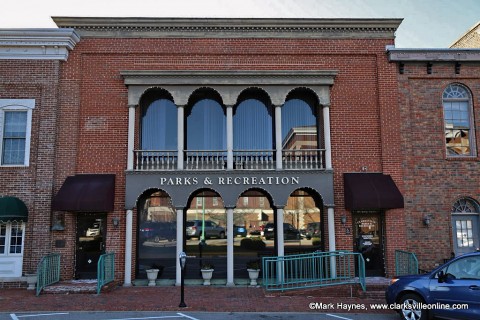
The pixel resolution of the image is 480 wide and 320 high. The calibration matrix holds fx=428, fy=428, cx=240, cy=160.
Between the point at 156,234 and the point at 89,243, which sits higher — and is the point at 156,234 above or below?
above

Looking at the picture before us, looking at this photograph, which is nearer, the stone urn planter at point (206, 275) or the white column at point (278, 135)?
the stone urn planter at point (206, 275)

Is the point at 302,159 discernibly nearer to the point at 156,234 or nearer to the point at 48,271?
the point at 156,234

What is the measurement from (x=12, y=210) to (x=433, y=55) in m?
15.7

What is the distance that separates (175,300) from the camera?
12.1 m

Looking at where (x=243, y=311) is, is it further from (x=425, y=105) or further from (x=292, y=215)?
(x=425, y=105)

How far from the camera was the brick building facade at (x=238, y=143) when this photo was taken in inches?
579

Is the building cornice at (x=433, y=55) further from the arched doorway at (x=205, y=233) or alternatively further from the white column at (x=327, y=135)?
the arched doorway at (x=205, y=233)

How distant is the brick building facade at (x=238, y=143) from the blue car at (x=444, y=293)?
15.7 ft

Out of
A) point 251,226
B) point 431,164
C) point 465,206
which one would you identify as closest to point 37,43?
point 251,226

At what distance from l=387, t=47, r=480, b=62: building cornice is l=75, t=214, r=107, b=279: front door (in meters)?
12.0

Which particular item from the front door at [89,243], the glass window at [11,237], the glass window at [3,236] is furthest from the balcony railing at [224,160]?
the glass window at [3,236]

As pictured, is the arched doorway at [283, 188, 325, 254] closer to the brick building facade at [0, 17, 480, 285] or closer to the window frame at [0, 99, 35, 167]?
the brick building facade at [0, 17, 480, 285]

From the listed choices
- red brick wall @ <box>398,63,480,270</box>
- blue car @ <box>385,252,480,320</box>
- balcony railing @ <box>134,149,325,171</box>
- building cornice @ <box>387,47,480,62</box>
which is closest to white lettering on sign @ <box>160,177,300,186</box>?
balcony railing @ <box>134,149,325,171</box>

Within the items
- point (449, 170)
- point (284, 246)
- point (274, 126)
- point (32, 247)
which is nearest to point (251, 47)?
point (274, 126)
